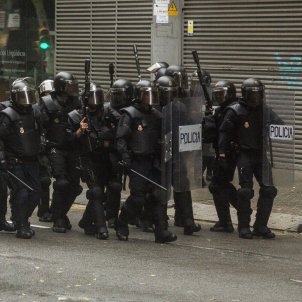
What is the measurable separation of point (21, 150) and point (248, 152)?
2617 millimetres

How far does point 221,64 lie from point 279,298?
10455 mm

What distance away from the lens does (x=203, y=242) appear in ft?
42.0

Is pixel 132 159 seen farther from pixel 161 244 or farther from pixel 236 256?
pixel 236 256

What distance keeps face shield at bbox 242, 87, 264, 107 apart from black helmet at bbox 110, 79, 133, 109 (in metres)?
1.46

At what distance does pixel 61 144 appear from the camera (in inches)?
531

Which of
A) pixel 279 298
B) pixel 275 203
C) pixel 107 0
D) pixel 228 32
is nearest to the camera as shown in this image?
pixel 279 298

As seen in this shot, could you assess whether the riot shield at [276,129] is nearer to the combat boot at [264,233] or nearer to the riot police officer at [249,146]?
the riot police officer at [249,146]

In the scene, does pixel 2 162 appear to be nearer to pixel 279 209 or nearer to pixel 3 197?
pixel 3 197

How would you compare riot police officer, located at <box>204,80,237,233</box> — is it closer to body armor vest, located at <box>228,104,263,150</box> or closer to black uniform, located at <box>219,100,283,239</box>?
black uniform, located at <box>219,100,283,239</box>

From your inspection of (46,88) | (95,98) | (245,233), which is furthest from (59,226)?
(46,88)

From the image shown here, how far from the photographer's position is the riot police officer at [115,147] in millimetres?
13078

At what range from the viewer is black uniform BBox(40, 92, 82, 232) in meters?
13.4

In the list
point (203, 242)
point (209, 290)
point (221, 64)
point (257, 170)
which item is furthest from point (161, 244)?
point (221, 64)

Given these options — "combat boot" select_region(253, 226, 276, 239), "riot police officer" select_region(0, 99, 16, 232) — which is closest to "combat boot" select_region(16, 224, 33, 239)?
"riot police officer" select_region(0, 99, 16, 232)
